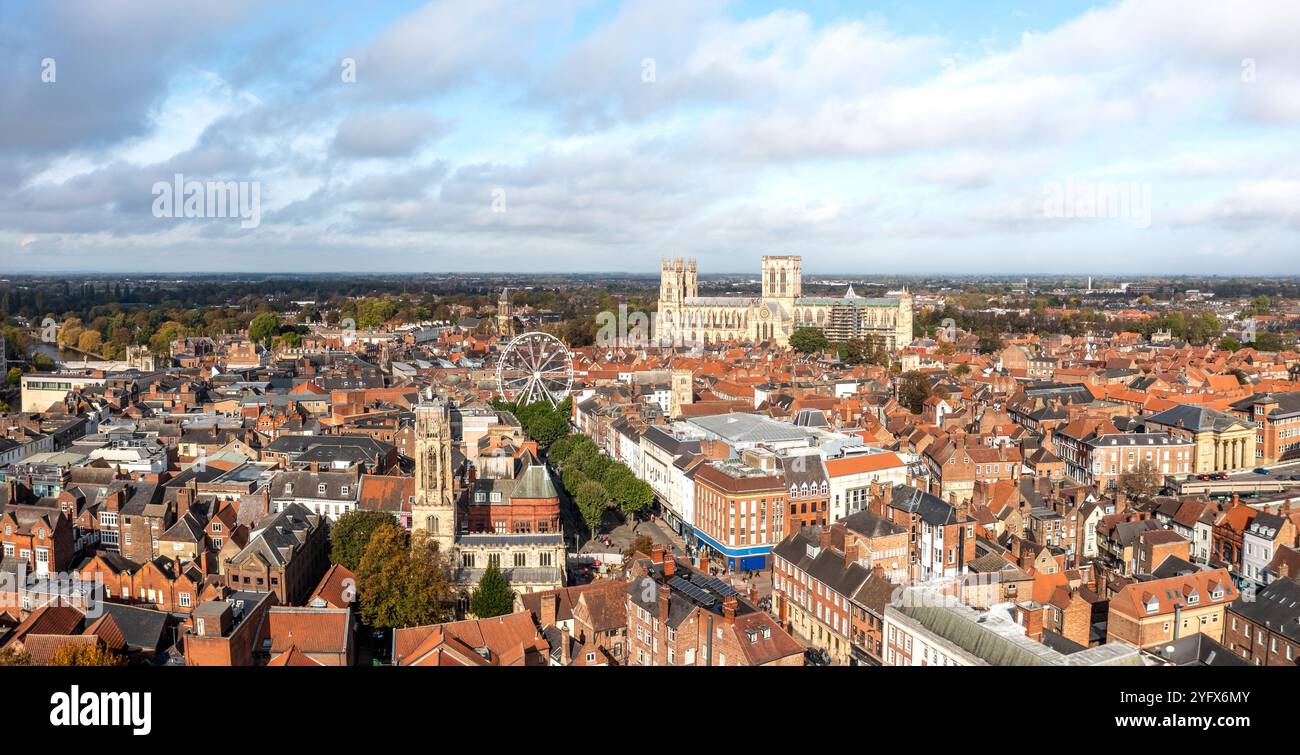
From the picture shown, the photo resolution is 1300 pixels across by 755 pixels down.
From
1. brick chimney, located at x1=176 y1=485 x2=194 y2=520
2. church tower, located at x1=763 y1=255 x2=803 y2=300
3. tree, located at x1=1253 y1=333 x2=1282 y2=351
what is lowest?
brick chimney, located at x1=176 y1=485 x2=194 y2=520

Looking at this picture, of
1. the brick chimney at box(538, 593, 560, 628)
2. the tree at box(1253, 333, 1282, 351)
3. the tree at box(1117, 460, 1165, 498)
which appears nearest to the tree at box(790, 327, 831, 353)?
the tree at box(1253, 333, 1282, 351)

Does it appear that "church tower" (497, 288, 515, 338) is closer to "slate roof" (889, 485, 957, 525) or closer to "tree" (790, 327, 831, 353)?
"tree" (790, 327, 831, 353)

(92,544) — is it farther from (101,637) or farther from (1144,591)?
(1144,591)

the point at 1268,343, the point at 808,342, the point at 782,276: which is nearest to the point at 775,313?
the point at 782,276

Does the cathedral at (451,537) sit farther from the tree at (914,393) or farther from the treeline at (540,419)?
the tree at (914,393)

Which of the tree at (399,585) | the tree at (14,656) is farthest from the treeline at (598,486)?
the tree at (14,656)
